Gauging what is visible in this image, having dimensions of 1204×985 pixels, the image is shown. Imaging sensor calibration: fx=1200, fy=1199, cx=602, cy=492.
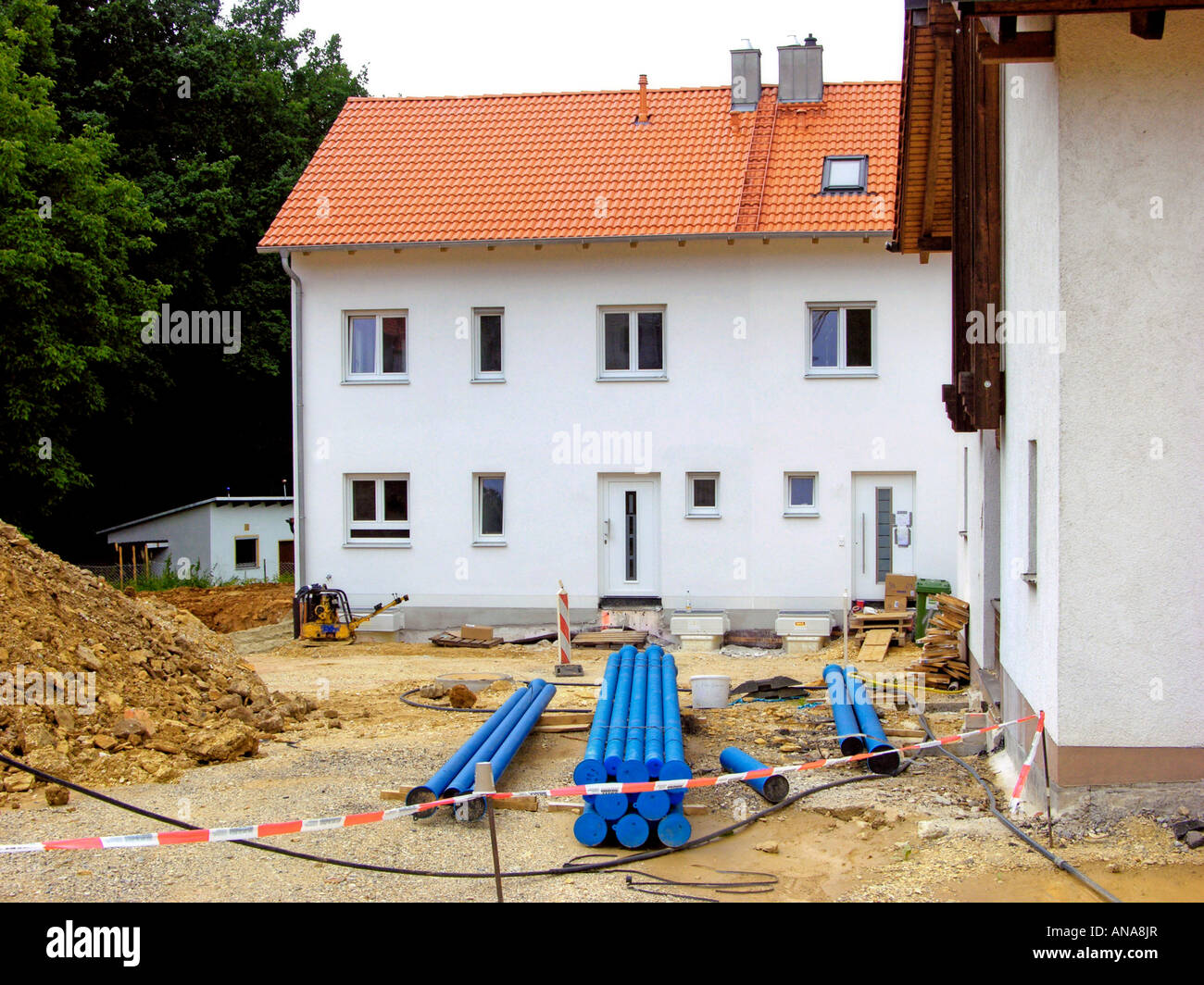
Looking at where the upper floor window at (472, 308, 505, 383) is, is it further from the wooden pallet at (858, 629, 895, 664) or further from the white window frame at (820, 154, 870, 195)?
the wooden pallet at (858, 629, 895, 664)

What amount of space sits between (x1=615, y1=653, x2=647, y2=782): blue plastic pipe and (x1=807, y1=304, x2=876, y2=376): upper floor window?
905 centimetres

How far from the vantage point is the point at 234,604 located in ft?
85.8

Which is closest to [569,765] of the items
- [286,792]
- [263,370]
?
[286,792]

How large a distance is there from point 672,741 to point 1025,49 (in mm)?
5277

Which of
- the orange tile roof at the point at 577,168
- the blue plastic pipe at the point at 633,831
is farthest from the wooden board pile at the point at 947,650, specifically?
the orange tile roof at the point at 577,168

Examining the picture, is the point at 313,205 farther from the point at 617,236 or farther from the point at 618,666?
the point at 618,666

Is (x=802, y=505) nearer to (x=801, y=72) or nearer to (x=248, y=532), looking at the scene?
(x=801, y=72)

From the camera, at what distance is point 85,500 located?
3575 cm

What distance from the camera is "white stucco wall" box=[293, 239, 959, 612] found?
19812 millimetres

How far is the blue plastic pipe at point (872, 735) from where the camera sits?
9688 mm

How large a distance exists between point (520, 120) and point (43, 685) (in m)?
15.8

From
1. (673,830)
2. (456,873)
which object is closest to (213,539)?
(456,873)

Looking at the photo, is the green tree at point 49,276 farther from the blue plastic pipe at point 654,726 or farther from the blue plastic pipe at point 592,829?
the blue plastic pipe at point 592,829
